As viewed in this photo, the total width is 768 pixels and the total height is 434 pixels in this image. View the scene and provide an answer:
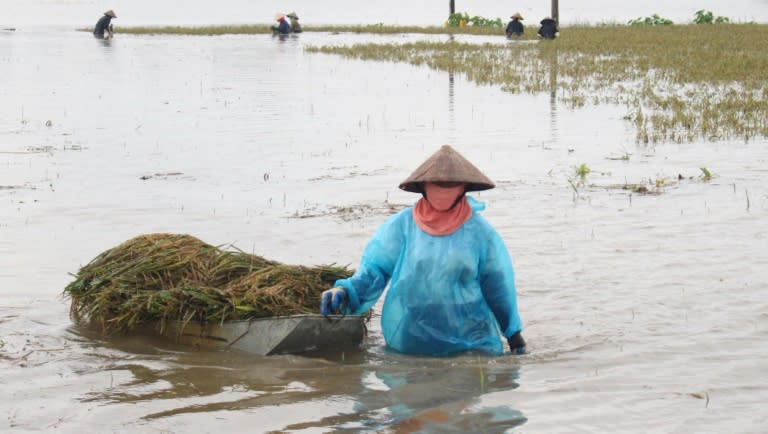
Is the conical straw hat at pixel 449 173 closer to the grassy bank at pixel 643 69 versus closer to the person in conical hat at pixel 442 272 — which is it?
the person in conical hat at pixel 442 272

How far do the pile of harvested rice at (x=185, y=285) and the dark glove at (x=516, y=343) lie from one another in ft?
3.40

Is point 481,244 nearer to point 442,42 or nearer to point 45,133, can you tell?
point 45,133

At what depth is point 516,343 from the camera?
5.26 meters

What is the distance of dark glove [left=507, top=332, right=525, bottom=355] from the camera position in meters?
5.23

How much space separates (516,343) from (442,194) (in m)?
0.83

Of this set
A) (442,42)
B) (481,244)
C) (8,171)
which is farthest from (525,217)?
(442,42)

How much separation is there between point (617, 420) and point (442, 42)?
27028 mm

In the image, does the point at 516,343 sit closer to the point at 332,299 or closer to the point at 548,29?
the point at 332,299

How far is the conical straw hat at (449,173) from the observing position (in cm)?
491

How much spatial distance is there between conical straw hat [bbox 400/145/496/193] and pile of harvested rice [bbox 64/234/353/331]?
Result: 1.04 metres

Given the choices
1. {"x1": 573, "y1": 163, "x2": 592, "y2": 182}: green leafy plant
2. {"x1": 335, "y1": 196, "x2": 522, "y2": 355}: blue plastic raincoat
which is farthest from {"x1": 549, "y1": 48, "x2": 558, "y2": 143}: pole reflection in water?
{"x1": 335, "y1": 196, "x2": 522, "y2": 355}: blue plastic raincoat

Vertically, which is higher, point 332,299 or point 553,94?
point 553,94

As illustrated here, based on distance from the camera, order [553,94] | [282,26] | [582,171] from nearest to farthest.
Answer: [582,171] → [553,94] → [282,26]

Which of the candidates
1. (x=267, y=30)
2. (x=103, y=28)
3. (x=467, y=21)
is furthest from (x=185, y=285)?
(x=467, y=21)
